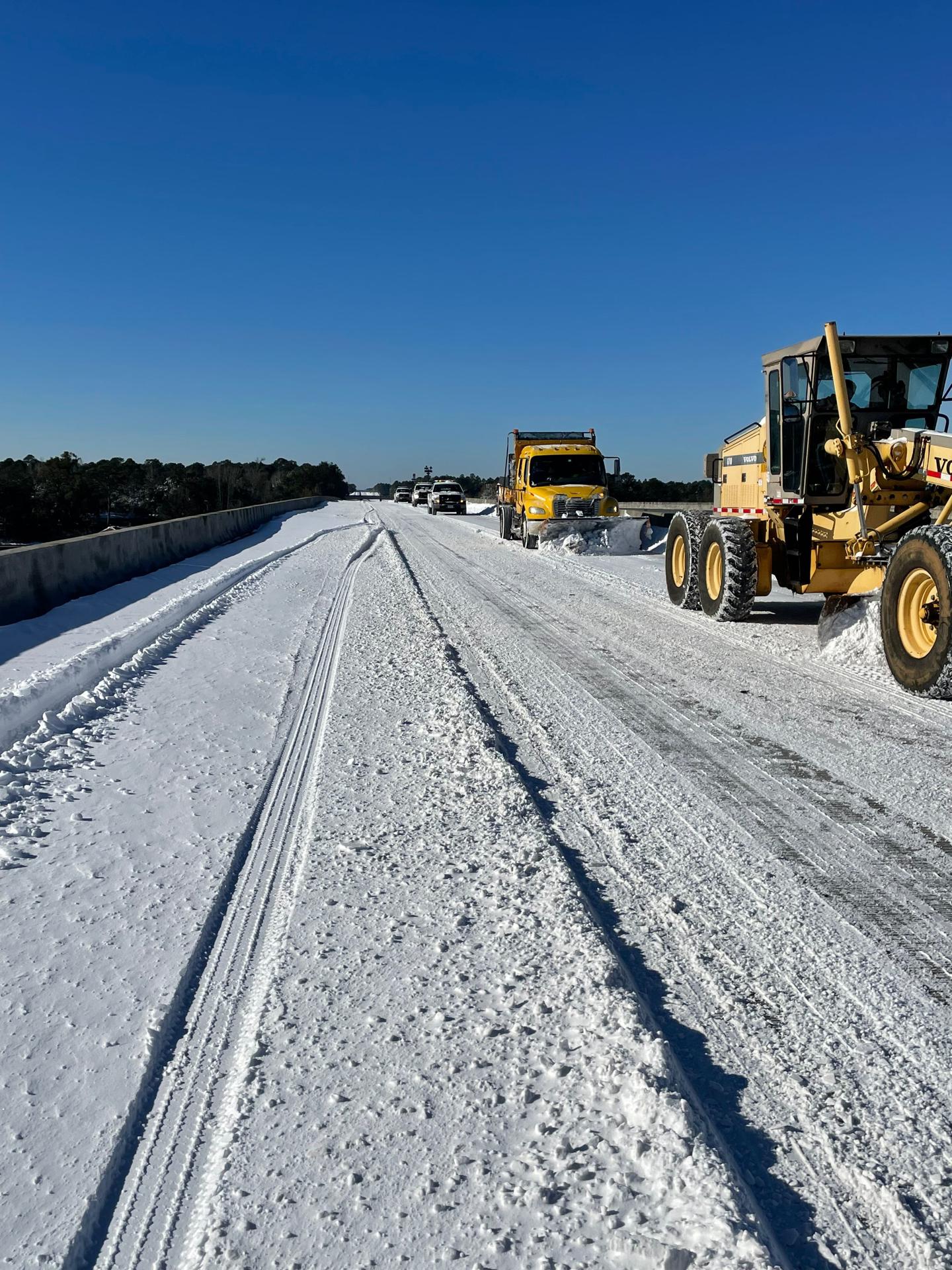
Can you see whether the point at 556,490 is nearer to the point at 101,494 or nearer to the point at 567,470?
the point at 567,470

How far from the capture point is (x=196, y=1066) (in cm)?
274

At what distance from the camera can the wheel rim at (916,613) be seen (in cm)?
754

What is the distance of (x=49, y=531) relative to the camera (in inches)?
1986

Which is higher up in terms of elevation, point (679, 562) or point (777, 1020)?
point (679, 562)

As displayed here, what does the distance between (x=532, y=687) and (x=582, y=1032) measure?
16.0ft

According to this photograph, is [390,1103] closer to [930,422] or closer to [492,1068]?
[492,1068]

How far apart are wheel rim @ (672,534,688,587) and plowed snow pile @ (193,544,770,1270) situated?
9367 mm

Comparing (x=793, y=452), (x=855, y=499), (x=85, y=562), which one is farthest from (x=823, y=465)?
(x=85, y=562)

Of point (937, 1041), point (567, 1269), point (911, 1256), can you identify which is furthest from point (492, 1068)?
point (937, 1041)

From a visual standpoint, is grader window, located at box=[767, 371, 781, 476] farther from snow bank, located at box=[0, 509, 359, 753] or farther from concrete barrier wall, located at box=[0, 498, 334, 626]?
concrete barrier wall, located at box=[0, 498, 334, 626]

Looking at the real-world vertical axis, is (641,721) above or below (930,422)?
below

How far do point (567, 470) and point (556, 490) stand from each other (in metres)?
1.00

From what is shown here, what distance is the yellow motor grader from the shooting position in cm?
767

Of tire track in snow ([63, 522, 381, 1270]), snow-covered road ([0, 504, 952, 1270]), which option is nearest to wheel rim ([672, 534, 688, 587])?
snow-covered road ([0, 504, 952, 1270])
